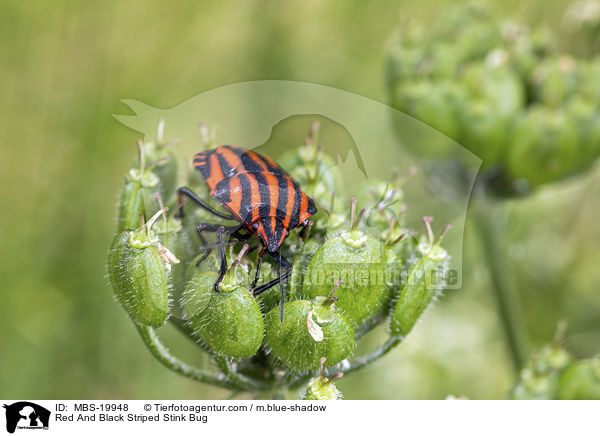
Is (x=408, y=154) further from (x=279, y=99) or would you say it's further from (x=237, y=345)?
(x=237, y=345)

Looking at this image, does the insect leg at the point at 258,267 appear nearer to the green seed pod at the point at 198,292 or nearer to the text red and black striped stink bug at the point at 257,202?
the text red and black striped stink bug at the point at 257,202

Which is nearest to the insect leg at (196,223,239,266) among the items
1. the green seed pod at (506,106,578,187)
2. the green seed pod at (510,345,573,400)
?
the green seed pod at (510,345,573,400)

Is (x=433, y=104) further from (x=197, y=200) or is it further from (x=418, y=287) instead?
(x=197, y=200)

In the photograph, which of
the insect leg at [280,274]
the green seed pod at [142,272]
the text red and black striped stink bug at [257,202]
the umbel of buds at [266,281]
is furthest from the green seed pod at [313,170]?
the green seed pod at [142,272]

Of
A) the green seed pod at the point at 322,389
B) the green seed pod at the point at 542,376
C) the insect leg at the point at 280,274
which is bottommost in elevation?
the green seed pod at the point at 542,376
